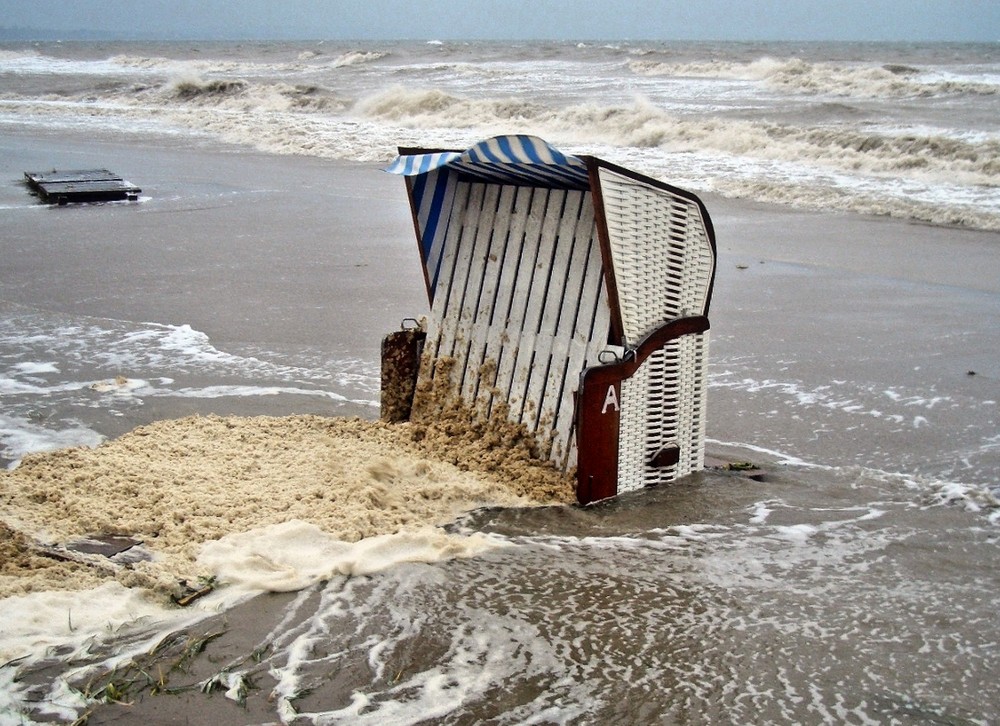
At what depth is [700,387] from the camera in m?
5.69

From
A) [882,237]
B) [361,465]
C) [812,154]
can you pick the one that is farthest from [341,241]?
[812,154]

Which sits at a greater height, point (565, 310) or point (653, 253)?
point (653, 253)

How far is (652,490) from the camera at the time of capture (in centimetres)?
560

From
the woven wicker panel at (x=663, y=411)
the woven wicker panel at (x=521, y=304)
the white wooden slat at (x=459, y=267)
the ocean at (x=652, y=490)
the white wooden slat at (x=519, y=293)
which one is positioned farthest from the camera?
the white wooden slat at (x=459, y=267)

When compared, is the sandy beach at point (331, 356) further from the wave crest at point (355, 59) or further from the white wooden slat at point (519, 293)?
the wave crest at point (355, 59)

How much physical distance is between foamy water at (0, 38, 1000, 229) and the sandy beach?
386 cm

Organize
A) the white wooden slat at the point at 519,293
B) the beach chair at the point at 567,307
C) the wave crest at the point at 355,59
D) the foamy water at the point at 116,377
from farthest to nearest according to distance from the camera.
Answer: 1. the wave crest at the point at 355,59
2. the foamy water at the point at 116,377
3. the white wooden slat at the point at 519,293
4. the beach chair at the point at 567,307

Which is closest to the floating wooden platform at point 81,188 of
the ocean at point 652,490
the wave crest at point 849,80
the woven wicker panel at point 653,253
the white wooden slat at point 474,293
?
the ocean at point 652,490

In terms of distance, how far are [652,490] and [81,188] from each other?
13087mm

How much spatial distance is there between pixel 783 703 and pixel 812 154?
778 inches

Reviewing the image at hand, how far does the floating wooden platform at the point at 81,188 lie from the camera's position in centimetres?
1580

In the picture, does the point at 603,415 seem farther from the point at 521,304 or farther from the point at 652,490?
the point at 521,304

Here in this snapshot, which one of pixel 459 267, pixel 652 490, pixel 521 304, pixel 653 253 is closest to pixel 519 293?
pixel 521 304

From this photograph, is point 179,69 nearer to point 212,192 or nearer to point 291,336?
point 212,192
